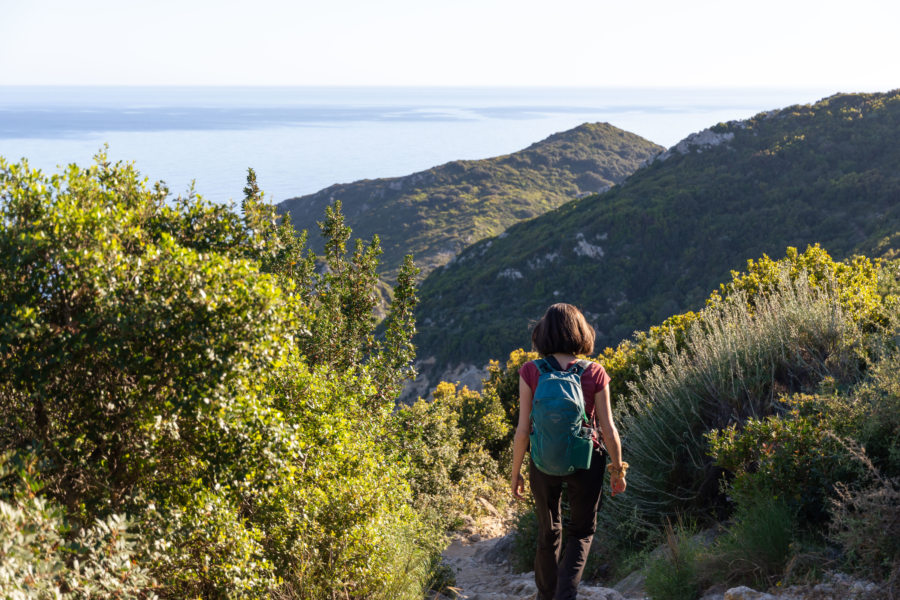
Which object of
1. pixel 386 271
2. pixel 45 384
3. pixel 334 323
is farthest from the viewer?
pixel 386 271

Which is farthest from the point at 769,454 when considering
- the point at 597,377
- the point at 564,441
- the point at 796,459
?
the point at 564,441

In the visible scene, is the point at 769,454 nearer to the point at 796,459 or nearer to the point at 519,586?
the point at 796,459

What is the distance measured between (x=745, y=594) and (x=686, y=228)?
53.3 metres

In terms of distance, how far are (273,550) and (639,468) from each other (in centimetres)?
354

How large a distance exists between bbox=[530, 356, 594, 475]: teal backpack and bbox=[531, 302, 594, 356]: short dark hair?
0.69 ft

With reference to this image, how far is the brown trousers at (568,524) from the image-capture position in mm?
3562

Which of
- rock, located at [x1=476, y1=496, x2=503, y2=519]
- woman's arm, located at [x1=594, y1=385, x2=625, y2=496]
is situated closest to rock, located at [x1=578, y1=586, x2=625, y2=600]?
woman's arm, located at [x1=594, y1=385, x2=625, y2=496]

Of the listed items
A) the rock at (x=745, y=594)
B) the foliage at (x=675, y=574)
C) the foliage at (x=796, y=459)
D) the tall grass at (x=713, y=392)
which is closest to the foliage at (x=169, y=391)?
the foliage at (x=675, y=574)

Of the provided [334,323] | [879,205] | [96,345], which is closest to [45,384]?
[96,345]

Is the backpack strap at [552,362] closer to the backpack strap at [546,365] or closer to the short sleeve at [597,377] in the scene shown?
the backpack strap at [546,365]

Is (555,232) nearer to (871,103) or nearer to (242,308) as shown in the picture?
(871,103)

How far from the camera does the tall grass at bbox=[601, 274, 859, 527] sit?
18.7ft

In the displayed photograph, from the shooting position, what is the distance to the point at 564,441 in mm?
3377

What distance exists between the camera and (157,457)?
159 inches
